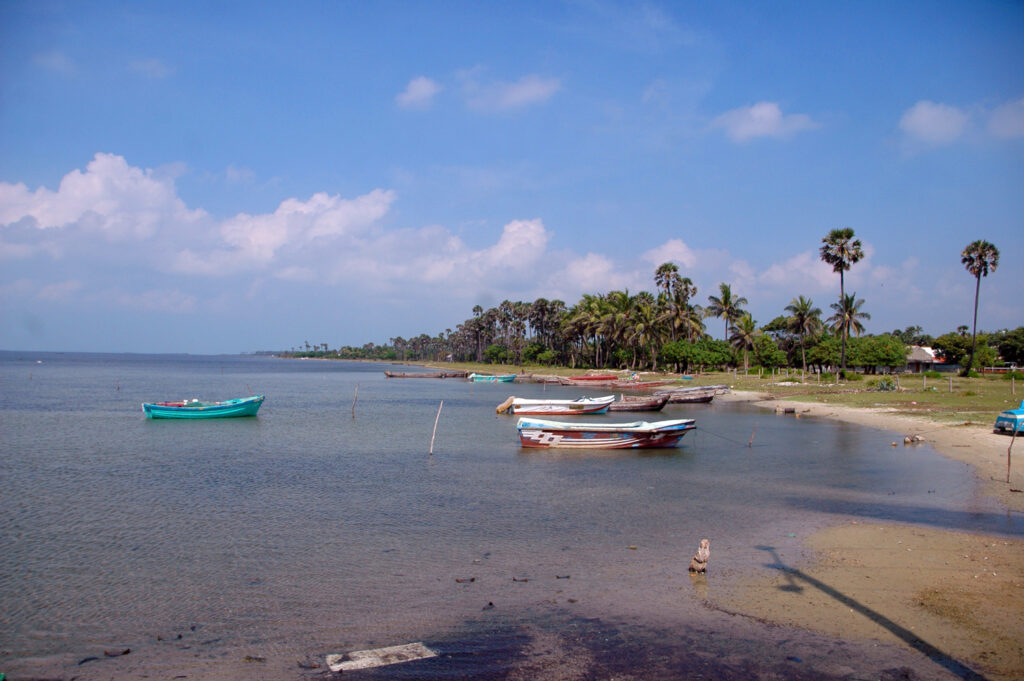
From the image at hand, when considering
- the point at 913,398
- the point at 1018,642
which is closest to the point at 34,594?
the point at 1018,642

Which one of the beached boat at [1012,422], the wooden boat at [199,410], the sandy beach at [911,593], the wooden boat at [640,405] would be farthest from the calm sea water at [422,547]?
the wooden boat at [640,405]

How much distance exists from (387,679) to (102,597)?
5.69m

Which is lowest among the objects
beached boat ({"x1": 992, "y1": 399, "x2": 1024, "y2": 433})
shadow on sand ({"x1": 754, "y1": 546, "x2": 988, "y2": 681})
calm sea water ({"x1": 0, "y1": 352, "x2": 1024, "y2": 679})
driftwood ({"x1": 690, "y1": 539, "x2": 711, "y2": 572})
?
calm sea water ({"x1": 0, "y1": 352, "x2": 1024, "y2": 679})

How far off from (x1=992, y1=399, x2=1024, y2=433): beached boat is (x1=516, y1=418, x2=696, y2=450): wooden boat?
10.8 meters

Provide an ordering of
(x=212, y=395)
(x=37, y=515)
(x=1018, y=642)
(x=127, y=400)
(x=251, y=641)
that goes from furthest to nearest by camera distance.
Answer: (x=212, y=395) → (x=127, y=400) → (x=37, y=515) → (x=251, y=641) → (x=1018, y=642)

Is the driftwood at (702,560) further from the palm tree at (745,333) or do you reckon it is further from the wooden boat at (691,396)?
the palm tree at (745,333)

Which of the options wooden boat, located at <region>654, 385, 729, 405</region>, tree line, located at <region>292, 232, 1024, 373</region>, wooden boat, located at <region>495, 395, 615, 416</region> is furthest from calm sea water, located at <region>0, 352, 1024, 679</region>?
tree line, located at <region>292, 232, 1024, 373</region>

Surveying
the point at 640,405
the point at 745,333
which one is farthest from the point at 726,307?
the point at 640,405

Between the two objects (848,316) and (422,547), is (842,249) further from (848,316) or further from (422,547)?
(422,547)

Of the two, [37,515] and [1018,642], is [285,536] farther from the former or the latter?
[1018,642]

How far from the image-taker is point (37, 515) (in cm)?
1521

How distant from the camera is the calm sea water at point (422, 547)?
8.01 meters

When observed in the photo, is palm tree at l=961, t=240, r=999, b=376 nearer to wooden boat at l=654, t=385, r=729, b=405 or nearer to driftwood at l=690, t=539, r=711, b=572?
wooden boat at l=654, t=385, r=729, b=405

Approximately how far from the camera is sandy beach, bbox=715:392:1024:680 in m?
7.89
